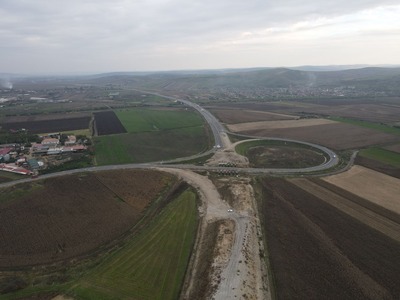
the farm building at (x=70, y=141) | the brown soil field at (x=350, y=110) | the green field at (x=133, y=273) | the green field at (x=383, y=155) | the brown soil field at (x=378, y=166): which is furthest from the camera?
the brown soil field at (x=350, y=110)

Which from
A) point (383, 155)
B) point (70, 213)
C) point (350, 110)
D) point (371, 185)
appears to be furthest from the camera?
point (350, 110)

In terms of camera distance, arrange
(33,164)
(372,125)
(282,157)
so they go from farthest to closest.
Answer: (372,125), (282,157), (33,164)

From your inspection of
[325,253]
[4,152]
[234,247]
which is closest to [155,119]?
[4,152]

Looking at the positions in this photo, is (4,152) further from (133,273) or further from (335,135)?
(335,135)

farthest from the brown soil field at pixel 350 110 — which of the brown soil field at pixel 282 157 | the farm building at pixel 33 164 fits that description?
the farm building at pixel 33 164

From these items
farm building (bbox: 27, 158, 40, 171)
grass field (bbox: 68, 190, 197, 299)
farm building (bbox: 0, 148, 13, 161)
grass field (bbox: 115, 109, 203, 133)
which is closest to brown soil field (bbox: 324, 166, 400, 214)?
grass field (bbox: 68, 190, 197, 299)

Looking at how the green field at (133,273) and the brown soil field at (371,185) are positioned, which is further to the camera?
the brown soil field at (371,185)

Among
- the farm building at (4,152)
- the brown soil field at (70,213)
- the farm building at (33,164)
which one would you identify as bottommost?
the brown soil field at (70,213)

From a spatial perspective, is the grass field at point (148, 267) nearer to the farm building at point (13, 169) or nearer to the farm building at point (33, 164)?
the farm building at point (13, 169)
